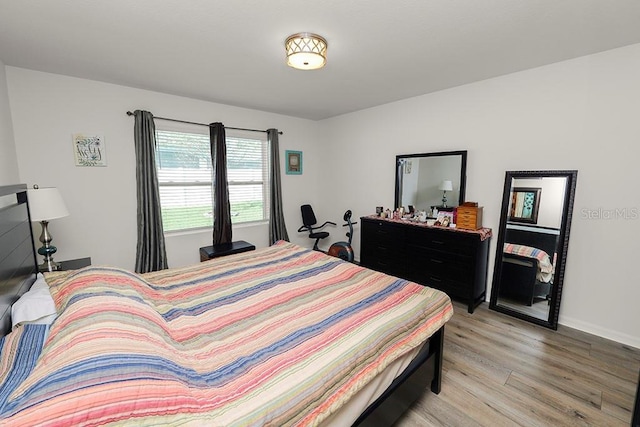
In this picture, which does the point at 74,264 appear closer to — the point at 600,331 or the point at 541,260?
the point at 541,260

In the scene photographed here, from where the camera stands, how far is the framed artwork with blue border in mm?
4500

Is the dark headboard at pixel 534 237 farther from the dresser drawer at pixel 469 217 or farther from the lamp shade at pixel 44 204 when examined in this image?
the lamp shade at pixel 44 204

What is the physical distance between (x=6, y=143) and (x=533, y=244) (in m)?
4.90

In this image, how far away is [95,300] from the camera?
1.20m

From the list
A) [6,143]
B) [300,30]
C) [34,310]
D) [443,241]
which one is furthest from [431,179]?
[6,143]

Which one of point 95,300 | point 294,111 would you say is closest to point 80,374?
point 95,300

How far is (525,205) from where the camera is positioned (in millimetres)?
2676

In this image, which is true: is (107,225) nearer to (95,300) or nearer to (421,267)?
(95,300)

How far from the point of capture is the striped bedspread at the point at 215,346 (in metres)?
0.76

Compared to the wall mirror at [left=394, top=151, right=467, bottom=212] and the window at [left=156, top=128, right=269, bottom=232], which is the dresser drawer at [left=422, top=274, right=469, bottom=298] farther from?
the window at [left=156, top=128, right=269, bottom=232]

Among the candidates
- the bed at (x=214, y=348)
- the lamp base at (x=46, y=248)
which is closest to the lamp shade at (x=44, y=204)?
the bed at (x=214, y=348)

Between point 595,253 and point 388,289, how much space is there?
6.78ft

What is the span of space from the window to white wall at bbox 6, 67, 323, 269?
247 mm

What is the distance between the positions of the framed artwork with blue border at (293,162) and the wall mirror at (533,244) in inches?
118
